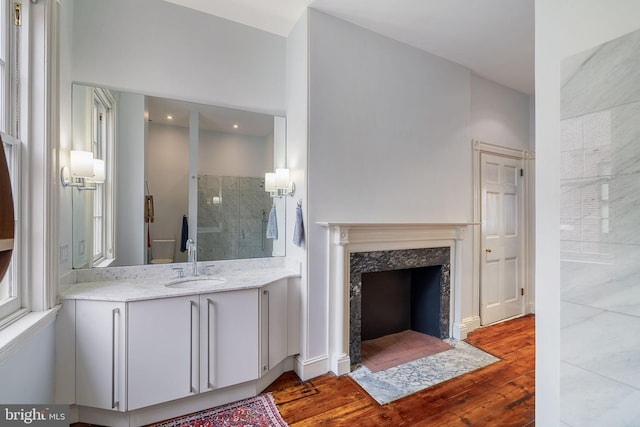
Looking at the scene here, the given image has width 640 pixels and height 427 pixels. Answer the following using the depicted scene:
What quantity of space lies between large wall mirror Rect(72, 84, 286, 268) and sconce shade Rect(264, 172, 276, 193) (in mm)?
48

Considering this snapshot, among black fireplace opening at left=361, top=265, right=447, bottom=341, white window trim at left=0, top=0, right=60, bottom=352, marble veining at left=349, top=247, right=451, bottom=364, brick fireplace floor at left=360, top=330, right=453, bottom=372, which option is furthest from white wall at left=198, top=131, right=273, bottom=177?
brick fireplace floor at left=360, top=330, right=453, bottom=372

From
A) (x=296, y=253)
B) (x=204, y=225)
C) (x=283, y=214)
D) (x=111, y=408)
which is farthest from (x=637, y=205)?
(x=111, y=408)

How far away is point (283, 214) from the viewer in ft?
8.94

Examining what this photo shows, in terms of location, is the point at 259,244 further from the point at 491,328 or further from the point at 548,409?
the point at 491,328

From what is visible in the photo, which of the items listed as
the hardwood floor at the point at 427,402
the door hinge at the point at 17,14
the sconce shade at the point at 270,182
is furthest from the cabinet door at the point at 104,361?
the door hinge at the point at 17,14

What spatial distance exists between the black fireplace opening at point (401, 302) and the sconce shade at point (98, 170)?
8.05 feet

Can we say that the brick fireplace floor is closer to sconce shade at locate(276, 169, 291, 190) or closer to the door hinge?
sconce shade at locate(276, 169, 291, 190)

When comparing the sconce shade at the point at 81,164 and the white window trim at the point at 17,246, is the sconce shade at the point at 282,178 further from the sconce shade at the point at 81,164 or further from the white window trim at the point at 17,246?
the white window trim at the point at 17,246

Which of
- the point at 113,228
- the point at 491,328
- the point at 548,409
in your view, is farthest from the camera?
the point at 491,328

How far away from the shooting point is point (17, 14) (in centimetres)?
157

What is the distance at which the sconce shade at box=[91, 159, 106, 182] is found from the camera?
2.10m

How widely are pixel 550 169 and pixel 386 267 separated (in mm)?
1703

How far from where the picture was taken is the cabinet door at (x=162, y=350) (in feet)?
5.86

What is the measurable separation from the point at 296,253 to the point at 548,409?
185 cm
